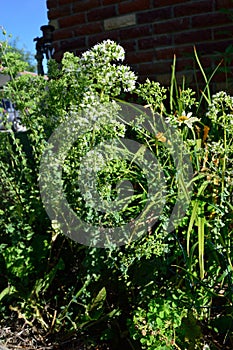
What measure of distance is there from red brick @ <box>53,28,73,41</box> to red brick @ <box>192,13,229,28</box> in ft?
3.51

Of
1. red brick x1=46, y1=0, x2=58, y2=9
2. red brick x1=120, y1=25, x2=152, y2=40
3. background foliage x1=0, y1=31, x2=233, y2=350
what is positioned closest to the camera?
background foliage x1=0, y1=31, x2=233, y2=350

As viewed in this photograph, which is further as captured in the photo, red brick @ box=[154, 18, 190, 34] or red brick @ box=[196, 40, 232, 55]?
red brick @ box=[154, 18, 190, 34]

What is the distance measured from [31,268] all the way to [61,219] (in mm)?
231

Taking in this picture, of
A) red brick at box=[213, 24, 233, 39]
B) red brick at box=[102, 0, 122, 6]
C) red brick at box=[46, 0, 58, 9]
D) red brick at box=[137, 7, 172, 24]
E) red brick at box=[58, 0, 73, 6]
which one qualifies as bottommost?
red brick at box=[213, 24, 233, 39]

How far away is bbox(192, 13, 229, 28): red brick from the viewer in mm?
2784

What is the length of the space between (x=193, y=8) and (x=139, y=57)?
0.51 meters

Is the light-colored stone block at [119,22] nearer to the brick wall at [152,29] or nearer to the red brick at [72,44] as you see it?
the brick wall at [152,29]

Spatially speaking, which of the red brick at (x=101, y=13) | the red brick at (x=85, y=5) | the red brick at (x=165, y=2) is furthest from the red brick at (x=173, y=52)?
the red brick at (x=85, y=5)

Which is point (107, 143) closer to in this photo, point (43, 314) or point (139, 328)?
point (139, 328)

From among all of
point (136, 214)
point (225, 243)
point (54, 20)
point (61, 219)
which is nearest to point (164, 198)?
point (136, 214)

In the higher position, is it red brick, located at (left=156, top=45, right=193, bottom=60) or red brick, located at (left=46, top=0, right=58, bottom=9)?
red brick, located at (left=46, top=0, right=58, bottom=9)

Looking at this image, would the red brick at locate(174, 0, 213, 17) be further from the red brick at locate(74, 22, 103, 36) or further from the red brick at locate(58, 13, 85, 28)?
the red brick at locate(58, 13, 85, 28)

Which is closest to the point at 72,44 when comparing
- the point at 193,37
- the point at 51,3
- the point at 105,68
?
the point at 51,3

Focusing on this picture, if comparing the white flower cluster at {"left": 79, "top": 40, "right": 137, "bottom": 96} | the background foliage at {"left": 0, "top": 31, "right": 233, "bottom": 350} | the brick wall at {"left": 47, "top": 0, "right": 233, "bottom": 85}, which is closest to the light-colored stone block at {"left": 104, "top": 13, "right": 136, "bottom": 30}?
the brick wall at {"left": 47, "top": 0, "right": 233, "bottom": 85}
